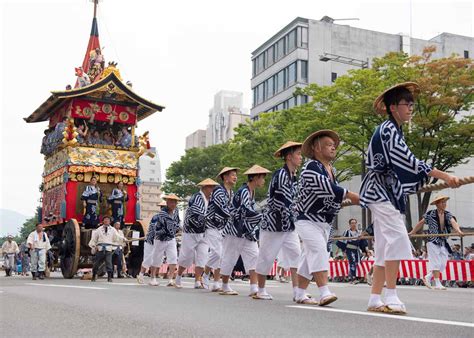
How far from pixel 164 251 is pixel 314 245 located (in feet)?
24.0

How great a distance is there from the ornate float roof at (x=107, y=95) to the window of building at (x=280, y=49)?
34.7m

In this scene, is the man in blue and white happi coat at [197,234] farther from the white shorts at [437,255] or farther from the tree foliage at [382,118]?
the tree foliage at [382,118]

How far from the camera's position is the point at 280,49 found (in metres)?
52.5

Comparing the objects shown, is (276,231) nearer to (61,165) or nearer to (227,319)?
(227,319)

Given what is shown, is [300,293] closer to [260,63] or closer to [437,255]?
[437,255]

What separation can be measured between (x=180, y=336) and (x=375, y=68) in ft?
85.4

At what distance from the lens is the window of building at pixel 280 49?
51906mm

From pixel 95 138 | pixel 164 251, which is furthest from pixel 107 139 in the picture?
pixel 164 251

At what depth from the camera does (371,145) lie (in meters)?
6.35

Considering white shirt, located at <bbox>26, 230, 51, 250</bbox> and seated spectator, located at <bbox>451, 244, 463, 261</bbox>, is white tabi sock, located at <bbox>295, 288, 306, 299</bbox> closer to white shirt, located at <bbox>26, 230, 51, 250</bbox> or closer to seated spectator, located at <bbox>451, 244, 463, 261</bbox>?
white shirt, located at <bbox>26, 230, 51, 250</bbox>

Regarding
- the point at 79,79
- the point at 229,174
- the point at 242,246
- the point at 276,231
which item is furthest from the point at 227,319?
the point at 79,79

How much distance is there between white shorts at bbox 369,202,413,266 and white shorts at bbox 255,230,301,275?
96.1 inches

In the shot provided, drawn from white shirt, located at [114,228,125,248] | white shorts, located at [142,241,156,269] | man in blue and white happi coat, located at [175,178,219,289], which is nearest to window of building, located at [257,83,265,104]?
white shirt, located at [114,228,125,248]

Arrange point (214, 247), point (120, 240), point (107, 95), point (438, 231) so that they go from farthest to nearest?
point (107, 95)
point (120, 240)
point (438, 231)
point (214, 247)
